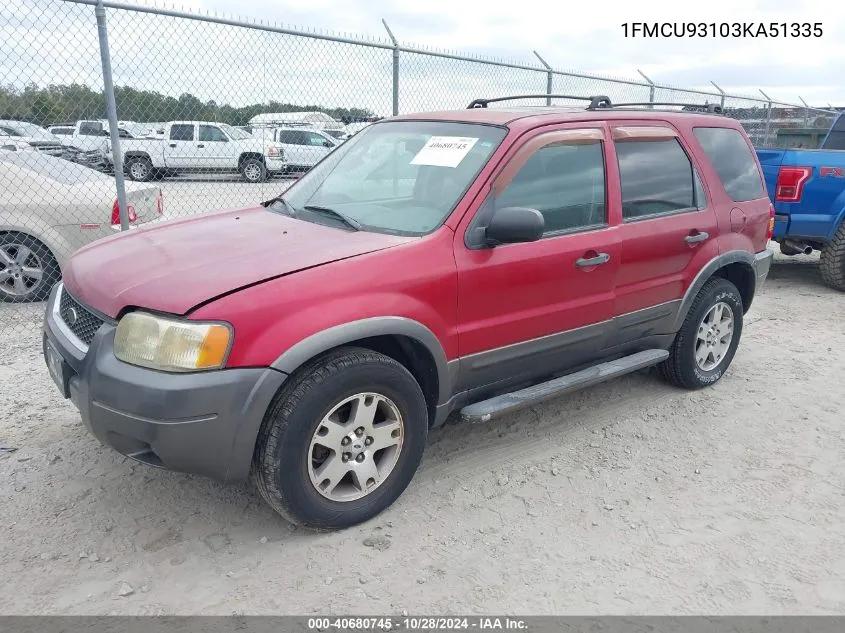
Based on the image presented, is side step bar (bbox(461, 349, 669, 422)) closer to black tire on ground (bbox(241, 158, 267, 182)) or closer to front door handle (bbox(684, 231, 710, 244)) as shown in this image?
front door handle (bbox(684, 231, 710, 244))

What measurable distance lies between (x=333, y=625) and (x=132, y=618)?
2.43ft

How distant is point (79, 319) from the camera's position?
9.91 feet

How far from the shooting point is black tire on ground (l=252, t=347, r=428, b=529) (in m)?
2.74

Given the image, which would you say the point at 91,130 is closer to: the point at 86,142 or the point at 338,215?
the point at 86,142

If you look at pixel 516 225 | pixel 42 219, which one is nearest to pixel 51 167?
pixel 42 219

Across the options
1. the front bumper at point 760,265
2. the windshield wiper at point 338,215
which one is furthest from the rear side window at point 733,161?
the windshield wiper at point 338,215

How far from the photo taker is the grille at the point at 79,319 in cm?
291

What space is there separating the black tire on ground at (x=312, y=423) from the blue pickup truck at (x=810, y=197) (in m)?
5.97

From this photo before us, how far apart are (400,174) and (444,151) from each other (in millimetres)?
298

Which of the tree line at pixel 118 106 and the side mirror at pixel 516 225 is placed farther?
the tree line at pixel 118 106

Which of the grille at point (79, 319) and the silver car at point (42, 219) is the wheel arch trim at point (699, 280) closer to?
the grille at point (79, 319)

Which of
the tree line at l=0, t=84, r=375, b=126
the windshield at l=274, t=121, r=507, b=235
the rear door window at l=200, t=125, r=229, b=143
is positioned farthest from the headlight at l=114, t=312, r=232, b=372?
the rear door window at l=200, t=125, r=229, b=143

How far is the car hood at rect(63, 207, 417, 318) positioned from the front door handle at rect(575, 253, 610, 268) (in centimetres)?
102

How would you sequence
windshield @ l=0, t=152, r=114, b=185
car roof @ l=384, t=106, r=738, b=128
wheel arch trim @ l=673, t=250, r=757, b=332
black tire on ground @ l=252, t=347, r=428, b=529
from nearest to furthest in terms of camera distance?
black tire on ground @ l=252, t=347, r=428, b=529 → car roof @ l=384, t=106, r=738, b=128 → wheel arch trim @ l=673, t=250, r=757, b=332 → windshield @ l=0, t=152, r=114, b=185
